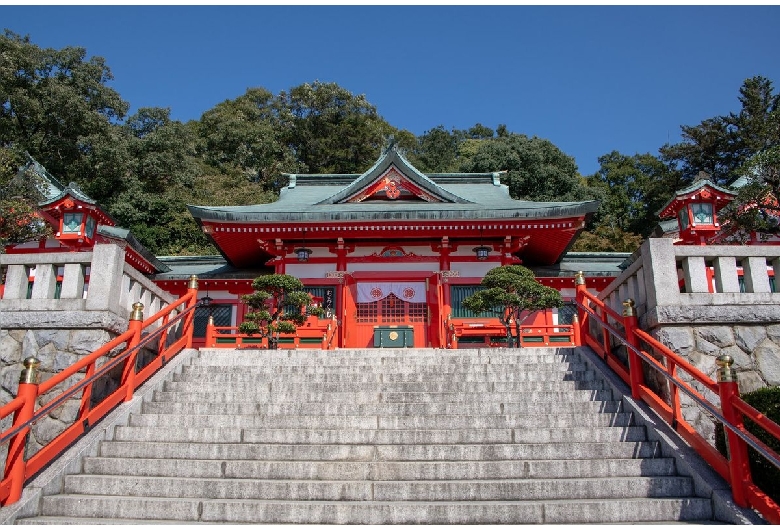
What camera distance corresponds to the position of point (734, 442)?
478 centimetres

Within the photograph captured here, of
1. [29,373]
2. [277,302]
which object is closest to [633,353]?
[29,373]

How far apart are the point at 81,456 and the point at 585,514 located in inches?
188

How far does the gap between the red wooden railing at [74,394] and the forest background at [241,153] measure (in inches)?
→ 861

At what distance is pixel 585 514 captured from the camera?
4664 millimetres

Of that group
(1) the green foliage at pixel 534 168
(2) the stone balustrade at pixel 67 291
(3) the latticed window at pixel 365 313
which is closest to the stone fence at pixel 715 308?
(2) the stone balustrade at pixel 67 291

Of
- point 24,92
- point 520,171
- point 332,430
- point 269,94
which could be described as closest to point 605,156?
point 520,171

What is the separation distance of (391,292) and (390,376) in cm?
827

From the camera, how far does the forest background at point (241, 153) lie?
99.8 feet

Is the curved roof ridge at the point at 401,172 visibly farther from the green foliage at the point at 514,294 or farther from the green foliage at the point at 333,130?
the green foliage at the point at 333,130

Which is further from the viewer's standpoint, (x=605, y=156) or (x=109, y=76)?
(x=605, y=156)

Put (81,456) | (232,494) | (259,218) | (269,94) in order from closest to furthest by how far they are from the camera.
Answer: (232,494) < (81,456) < (259,218) < (269,94)

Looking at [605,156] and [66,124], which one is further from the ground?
[605,156]

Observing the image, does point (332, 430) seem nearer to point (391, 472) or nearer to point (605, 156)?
point (391, 472)

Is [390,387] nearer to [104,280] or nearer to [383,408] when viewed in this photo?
[383,408]
